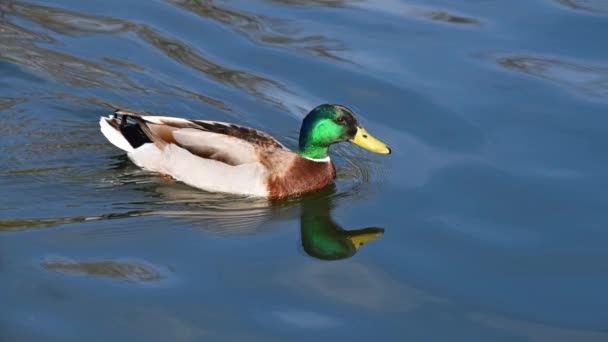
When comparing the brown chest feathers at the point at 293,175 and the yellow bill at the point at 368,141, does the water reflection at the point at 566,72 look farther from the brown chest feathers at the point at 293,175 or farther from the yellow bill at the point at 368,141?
the brown chest feathers at the point at 293,175

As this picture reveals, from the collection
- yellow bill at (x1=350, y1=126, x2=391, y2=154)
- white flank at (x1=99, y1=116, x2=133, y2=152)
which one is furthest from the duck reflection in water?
white flank at (x1=99, y1=116, x2=133, y2=152)

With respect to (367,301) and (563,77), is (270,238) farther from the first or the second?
(563,77)

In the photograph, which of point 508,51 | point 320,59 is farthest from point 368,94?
point 508,51

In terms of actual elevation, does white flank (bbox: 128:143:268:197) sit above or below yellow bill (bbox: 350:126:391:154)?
below

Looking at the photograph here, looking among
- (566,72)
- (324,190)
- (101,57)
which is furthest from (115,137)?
(566,72)

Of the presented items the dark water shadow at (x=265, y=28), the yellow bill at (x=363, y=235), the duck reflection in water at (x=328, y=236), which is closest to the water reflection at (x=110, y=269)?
the duck reflection in water at (x=328, y=236)

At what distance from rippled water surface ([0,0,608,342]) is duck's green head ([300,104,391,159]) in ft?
1.32

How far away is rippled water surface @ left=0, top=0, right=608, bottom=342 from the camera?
277 inches

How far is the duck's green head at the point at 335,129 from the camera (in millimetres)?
9336

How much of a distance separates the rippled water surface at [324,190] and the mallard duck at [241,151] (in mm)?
162

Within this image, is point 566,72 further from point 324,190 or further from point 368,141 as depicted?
point 324,190

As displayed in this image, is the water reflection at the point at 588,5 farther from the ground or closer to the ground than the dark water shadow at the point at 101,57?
farther from the ground

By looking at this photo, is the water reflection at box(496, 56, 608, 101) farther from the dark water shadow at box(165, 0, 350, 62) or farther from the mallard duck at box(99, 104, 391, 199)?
the mallard duck at box(99, 104, 391, 199)

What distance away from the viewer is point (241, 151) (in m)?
9.36
